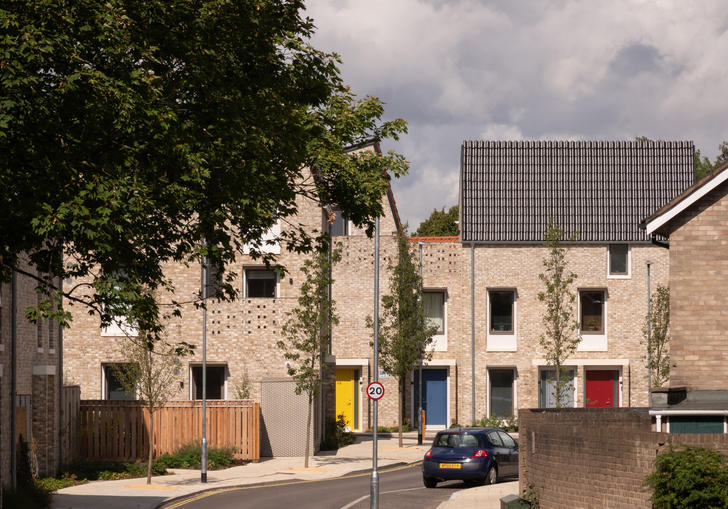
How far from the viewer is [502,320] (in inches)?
1933

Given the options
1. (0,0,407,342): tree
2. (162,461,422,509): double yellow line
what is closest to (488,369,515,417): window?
(162,461,422,509): double yellow line

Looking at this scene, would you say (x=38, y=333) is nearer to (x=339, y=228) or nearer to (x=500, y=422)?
(x=339, y=228)

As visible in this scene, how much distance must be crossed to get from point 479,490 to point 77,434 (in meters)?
14.6

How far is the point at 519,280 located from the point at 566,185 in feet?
16.7

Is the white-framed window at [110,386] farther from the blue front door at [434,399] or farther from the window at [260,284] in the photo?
the blue front door at [434,399]

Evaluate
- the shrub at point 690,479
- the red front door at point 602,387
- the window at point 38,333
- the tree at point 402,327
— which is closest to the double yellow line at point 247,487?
the window at point 38,333

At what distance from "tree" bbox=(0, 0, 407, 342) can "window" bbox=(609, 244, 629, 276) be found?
32094 mm

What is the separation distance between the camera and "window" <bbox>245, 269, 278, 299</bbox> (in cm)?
4066

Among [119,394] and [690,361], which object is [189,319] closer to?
[119,394]

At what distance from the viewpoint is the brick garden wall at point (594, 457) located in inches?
618

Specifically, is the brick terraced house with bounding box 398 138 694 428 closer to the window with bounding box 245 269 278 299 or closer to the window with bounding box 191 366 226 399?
the window with bounding box 245 269 278 299

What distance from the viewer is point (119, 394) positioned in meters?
42.1

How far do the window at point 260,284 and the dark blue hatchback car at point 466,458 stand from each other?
45.4 feet

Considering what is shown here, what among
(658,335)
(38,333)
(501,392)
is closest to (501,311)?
(501,392)
